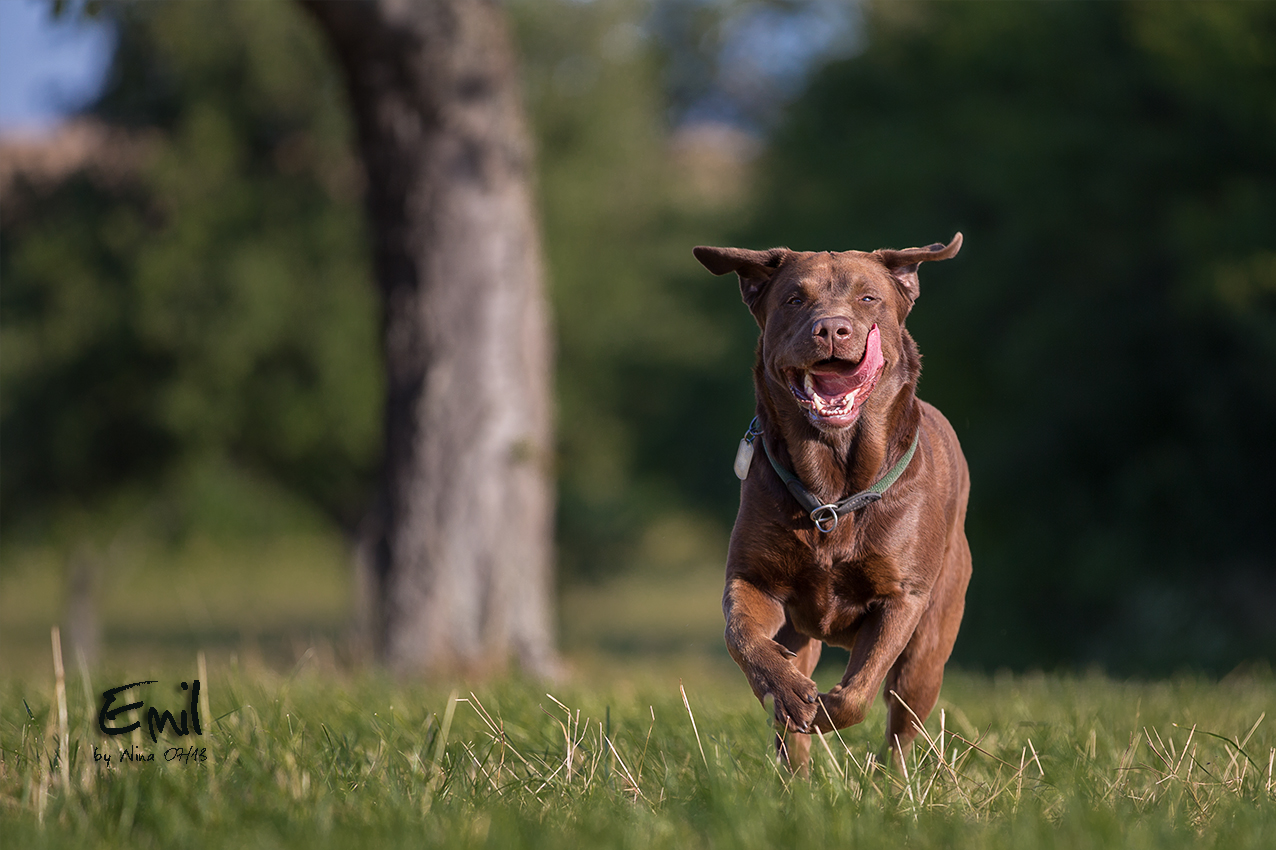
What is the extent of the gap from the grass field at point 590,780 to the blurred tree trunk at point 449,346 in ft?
7.17

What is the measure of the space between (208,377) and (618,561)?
389 inches

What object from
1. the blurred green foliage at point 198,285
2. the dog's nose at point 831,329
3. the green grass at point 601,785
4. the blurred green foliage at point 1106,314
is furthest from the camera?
the blurred green foliage at point 198,285

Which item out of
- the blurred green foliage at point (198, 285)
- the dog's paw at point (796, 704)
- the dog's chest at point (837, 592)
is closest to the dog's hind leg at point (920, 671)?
the dog's chest at point (837, 592)

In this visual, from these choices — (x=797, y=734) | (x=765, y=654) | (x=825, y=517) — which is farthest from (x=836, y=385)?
(x=797, y=734)

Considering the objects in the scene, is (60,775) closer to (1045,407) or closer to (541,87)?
(1045,407)

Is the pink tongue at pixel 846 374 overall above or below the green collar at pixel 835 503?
above

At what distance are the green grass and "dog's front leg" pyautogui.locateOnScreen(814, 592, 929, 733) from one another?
120mm

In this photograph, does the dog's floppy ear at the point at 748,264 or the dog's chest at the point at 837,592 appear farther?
the dog's floppy ear at the point at 748,264

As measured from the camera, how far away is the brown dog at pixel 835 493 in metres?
3.16

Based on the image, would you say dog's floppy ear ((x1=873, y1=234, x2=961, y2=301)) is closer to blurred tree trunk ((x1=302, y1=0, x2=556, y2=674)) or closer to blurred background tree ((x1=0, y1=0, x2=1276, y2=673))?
blurred tree trunk ((x1=302, y1=0, x2=556, y2=674))

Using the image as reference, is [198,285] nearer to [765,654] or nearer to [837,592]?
[837,592]

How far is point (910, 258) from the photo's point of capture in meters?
3.43

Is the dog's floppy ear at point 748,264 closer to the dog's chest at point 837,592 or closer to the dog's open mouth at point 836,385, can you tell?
the dog's open mouth at point 836,385

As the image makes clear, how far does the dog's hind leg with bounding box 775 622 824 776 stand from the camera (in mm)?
3311
